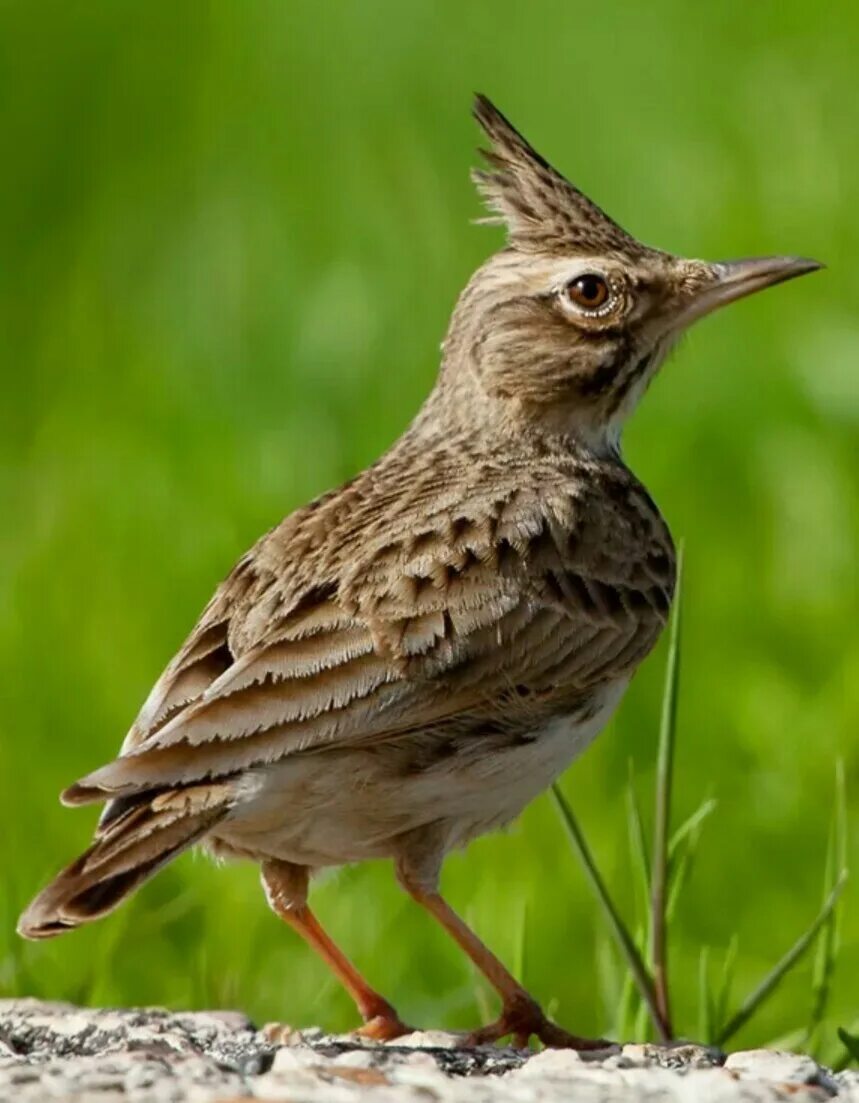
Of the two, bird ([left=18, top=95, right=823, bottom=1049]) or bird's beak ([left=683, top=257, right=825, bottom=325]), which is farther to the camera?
bird's beak ([left=683, top=257, right=825, bottom=325])

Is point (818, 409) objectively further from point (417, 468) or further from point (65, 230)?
point (65, 230)

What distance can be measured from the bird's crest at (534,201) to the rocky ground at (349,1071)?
2.20 meters

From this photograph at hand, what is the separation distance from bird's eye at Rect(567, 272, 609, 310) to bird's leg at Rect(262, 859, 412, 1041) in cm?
163

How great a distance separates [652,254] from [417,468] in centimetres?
80

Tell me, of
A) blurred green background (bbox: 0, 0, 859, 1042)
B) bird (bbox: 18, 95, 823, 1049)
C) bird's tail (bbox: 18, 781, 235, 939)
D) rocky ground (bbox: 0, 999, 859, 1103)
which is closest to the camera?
rocky ground (bbox: 0, 999, 859, 1103)

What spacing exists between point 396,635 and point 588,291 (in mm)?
1474

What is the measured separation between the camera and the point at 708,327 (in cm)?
1034

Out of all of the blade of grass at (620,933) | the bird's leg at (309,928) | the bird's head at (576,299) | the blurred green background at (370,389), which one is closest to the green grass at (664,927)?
the blade of grass at (620,933)

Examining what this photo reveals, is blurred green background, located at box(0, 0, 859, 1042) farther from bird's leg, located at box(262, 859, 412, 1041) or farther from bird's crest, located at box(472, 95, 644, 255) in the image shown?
bird's crest, located at box(472, 95, 644, 255)

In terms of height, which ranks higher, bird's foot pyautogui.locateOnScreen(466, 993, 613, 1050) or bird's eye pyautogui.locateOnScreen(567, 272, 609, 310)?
bird's eye pyautogui.locateOnScreen(567, 272, 609, 310)

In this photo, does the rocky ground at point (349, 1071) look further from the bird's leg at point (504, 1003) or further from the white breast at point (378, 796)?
the white breast at point (378, 796)

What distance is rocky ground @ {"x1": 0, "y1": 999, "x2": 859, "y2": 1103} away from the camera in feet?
14.6

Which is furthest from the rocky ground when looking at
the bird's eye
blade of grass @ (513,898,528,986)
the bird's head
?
the bird's eye

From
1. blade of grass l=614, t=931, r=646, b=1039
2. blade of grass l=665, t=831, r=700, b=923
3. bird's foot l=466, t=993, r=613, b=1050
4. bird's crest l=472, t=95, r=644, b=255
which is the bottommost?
blade of grass l=614, t=931, r=646, b=1039
